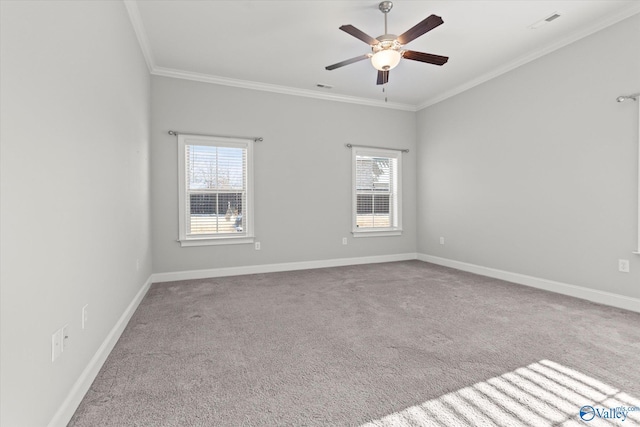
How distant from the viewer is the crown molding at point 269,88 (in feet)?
14.1

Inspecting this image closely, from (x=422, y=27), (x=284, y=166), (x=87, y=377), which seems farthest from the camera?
(x=284, y=166)

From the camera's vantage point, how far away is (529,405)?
1579 mm

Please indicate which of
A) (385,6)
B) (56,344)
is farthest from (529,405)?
(385,6)

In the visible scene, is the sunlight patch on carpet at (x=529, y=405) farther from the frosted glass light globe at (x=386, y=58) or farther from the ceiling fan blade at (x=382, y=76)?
the ceiling fan blade at (x=382, y=76)

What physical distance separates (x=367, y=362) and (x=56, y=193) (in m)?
1.92

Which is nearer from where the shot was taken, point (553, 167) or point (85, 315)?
point (85, 315)

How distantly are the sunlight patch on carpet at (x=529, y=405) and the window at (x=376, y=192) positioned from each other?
375cm

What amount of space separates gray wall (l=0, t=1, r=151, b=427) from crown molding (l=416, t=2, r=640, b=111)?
441 cm

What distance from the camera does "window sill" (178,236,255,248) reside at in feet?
14.4

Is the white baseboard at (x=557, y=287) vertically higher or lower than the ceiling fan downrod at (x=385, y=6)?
lower

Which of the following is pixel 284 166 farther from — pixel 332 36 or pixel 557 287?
pixel 557 287

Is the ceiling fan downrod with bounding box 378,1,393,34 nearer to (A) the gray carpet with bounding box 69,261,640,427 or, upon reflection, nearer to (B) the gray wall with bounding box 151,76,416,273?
(B) the gray wall with bounding box 151,76,416,273

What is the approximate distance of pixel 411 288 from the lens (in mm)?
3875

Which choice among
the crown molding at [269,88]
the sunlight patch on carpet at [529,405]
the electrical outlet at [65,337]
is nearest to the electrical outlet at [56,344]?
the electrical outlet at [65,337]
